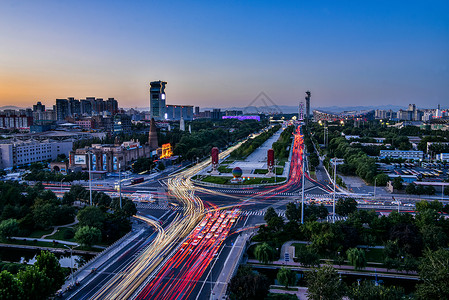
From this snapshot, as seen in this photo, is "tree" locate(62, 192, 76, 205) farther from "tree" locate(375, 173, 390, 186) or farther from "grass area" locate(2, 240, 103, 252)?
"tree" locate(375, 173, 390, 186)

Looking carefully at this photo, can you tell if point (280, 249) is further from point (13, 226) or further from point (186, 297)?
point (13, 226)

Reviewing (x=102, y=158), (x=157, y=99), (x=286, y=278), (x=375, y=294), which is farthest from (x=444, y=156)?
(x=157, y=99)

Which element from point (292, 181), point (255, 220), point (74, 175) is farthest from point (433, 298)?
point (74, 175)

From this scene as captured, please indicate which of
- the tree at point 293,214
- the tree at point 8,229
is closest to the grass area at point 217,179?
the tree at point 293,214

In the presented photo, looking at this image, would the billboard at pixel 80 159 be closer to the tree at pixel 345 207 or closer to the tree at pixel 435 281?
the tree at pixel 345 207

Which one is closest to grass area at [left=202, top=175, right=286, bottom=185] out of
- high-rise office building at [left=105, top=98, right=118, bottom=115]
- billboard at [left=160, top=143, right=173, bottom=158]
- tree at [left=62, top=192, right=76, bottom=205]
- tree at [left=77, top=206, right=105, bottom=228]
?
tree at [left=62, top=192, right=76, bottom=205]

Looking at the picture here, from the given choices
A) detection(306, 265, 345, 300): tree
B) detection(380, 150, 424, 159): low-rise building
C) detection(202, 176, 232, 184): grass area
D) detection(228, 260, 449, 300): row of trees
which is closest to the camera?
detection(228, 260, 449, 300): row of trees

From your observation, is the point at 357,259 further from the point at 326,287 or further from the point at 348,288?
the point at 326,287
